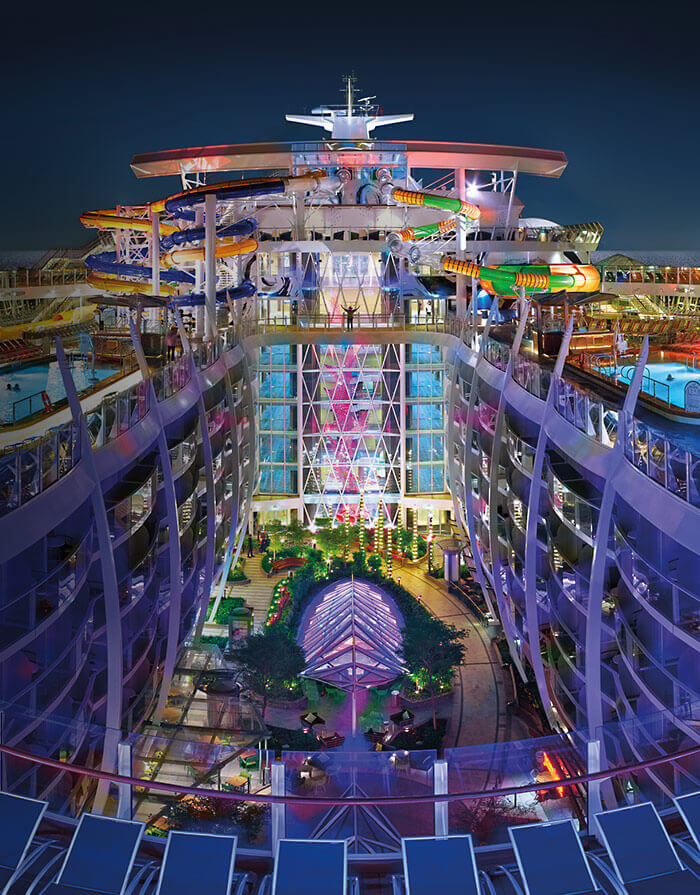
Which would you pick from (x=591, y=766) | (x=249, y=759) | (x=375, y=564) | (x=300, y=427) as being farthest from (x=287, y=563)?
(x=591, y=766)

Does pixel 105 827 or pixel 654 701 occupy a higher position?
pixel 105 827

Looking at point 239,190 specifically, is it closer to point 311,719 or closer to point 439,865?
point 311,719

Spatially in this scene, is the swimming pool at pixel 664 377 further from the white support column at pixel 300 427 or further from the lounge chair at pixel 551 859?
the white support column at pixel 300 427

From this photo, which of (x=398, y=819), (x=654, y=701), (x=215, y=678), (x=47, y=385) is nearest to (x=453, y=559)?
(x=215, y=678)

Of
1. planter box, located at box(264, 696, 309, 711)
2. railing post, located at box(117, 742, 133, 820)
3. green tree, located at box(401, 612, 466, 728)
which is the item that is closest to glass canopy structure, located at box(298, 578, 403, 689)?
green tree, located at box(401, 612, 466, 728)

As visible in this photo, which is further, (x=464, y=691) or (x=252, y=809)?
(x=464, y=691)

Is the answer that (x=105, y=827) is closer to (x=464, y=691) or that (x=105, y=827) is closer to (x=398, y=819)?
(x=398, y=819)

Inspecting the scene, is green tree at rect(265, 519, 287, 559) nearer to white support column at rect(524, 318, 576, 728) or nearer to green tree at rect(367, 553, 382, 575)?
green tree at rect(367, 553, 382, 575)
